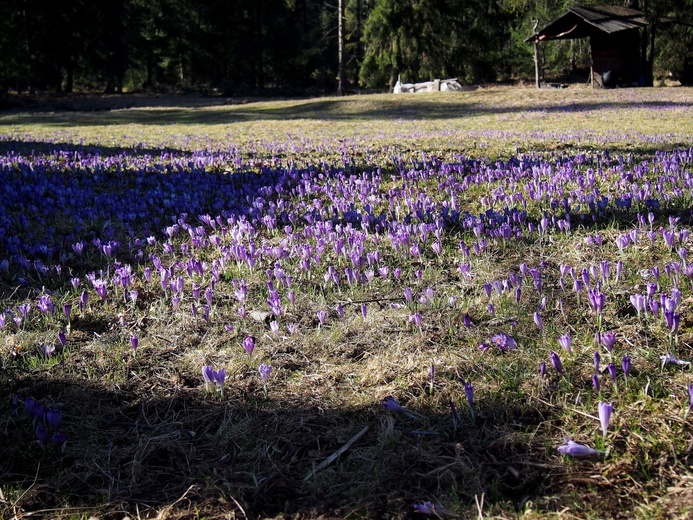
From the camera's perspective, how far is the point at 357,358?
260 centimetres

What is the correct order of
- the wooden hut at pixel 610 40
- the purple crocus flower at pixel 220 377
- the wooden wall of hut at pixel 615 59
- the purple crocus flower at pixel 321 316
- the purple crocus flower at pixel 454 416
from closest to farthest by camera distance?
the purple crocus flower at pixel 454 416, the purple crocus flower at pixel 220 377, the purple crocus flower at pixel 321 316, the wooden hut at pixel 610 40, the wooden wall of hut at pixel 615 59

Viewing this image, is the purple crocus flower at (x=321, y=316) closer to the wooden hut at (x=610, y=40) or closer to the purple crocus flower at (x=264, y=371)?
the purple crocus flower at (x=264, y=371)

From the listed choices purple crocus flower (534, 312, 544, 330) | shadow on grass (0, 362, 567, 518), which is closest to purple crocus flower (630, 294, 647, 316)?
purple crocus flower (534, 312, 544, 330)

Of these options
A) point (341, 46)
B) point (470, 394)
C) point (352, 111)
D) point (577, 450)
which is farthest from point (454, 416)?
point (341, 46)

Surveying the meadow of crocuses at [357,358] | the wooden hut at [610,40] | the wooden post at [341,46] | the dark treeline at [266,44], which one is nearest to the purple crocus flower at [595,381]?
the meadow of crocuses at [357,358]

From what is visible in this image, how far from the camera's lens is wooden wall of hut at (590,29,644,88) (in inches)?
1283

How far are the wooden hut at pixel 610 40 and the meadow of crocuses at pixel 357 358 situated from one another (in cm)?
2941

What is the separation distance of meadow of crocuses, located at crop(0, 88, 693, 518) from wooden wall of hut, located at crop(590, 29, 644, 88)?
3082cm

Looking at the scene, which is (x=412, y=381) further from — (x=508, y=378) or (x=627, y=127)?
(x=627, y=127)

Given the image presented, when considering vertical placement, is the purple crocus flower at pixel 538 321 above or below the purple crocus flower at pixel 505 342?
above

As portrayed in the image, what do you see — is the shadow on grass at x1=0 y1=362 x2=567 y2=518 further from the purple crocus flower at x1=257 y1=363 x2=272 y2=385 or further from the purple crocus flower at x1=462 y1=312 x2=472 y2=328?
the purple crocus flower at x1=462 y1=312 x2=472 y2=328

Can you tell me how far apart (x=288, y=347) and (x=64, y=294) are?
65.4 inches

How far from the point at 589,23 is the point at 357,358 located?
106ft

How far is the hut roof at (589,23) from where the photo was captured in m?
29.9
